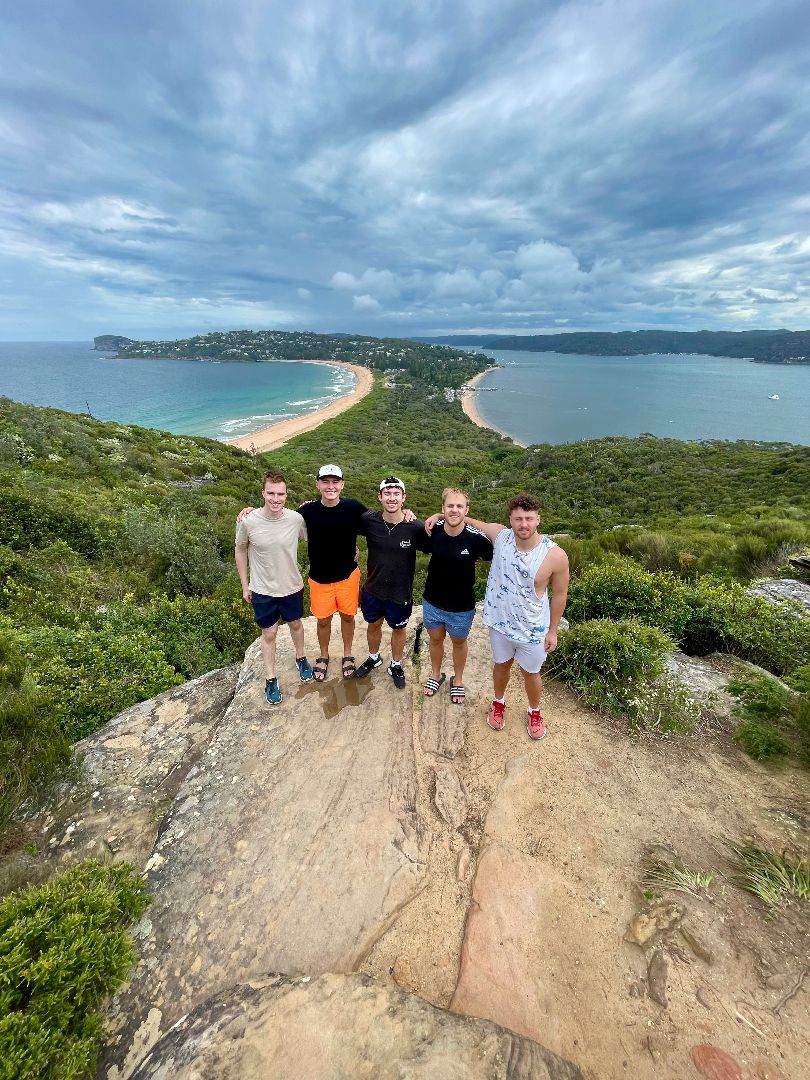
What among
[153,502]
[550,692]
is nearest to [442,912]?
[550,692]

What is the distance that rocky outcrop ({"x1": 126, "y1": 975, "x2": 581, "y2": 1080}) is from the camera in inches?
85.2

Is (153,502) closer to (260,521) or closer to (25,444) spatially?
(25,444)

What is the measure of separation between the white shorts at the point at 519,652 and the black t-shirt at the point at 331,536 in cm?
170

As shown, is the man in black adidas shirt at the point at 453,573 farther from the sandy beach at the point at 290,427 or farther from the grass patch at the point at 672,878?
the sandy beach at the point at 290,427

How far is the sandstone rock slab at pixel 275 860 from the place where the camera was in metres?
2.73

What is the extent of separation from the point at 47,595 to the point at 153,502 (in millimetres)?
8641

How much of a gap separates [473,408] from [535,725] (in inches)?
3907

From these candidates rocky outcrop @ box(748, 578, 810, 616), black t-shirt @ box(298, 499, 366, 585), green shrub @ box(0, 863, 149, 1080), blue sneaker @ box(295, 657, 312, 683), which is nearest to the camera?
green shrub @ box(0, 863, 149, 1080)

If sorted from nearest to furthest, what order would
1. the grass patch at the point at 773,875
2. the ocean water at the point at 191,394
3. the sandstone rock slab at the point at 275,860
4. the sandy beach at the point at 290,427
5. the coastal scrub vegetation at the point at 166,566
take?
the sandstone rock slab at the point at 275,860
the grass patch at the point at 773,875
the coastal scrub vegetation at the point at 166,566
the sandy beach at the point at 290,427
the ocean water at the point at 191,394

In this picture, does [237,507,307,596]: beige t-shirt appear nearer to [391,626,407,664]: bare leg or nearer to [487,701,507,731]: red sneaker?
[391,626,407,664]: bare leg

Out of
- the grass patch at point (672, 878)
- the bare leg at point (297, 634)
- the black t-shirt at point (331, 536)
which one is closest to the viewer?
the grass patch at point (672, 878)

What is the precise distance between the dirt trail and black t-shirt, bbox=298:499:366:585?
1.91 meters

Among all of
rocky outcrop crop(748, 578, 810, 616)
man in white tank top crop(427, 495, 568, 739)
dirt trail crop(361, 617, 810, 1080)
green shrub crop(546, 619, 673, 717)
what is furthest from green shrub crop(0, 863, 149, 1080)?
rocky outcrop crop(748, 578, 810, 616)

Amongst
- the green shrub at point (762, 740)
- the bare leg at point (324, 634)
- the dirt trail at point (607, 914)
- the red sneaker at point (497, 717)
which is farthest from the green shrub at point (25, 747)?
the green shrub at point (762, 740)
